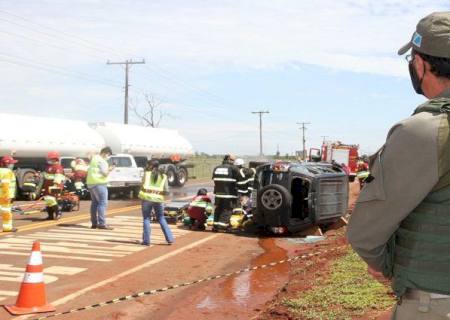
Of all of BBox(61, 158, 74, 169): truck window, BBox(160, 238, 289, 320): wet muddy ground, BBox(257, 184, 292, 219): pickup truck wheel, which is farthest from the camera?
BBox(61, 158, 74, 169): truck window

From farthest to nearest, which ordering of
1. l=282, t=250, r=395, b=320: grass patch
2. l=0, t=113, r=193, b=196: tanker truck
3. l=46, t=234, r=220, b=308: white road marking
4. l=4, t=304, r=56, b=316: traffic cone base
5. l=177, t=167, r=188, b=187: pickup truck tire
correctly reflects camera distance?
1. l=177, t=167, r=188, b=187: pickup truck tire
2. l=0, t=113, r=193, b=196: tanker truck
3. l=46, t=234, r=220, b=308: white road marking
4. l=4, t=304, r=56, b=316: traffic cone base
5. l=282, t=250, r=395, b=320: grass patch

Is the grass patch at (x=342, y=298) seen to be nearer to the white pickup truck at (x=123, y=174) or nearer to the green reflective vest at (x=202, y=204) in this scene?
the green reflective vest at (x=202, y=204)

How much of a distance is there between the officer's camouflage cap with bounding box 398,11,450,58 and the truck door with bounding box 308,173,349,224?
10.2 metres

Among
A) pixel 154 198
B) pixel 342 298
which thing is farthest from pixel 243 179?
pixel 342 298

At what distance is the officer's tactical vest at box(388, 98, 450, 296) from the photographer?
6.22 ft

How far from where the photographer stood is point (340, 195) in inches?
527

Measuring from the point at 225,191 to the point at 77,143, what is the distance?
45.5 ft

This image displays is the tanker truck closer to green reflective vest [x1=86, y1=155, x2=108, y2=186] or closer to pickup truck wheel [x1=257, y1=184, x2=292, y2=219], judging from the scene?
green reflective vest [x1=86, y1=155, x2=108, y2=186]

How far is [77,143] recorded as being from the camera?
24953 mm

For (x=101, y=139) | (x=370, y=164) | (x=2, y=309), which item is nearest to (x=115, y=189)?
(x=101, y=139)

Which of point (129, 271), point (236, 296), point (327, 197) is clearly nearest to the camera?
point (236, 296)

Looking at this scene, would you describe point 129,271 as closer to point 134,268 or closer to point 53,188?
point 134,268

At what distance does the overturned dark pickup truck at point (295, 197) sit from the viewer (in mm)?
11930

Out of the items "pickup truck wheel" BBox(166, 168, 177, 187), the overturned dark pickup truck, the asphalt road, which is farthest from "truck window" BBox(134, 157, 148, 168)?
the overturned dark pickup truck
